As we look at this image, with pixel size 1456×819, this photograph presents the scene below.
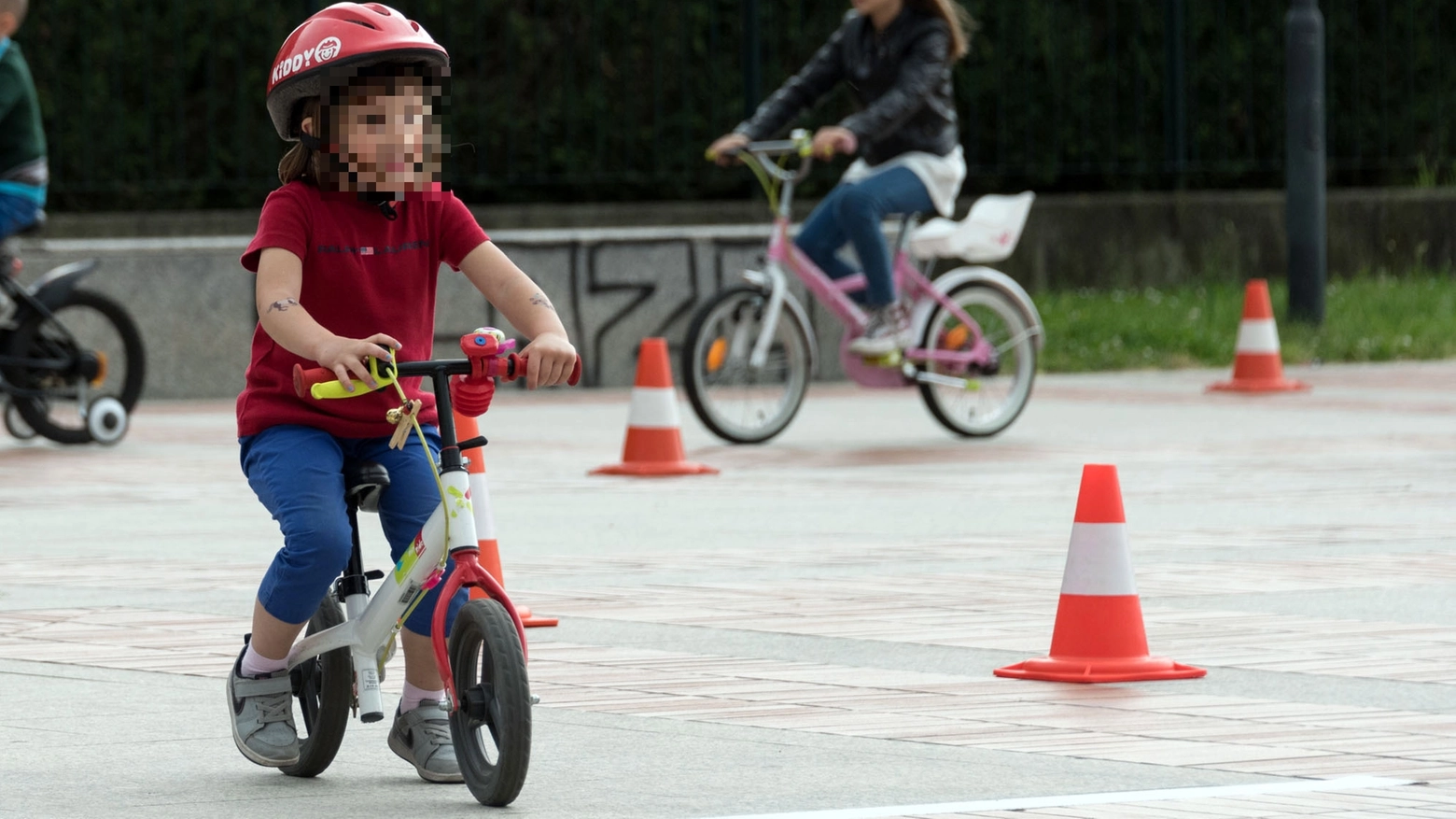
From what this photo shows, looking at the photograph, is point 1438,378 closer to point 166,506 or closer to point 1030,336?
point 1030,336

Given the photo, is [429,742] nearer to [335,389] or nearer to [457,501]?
[457,501]

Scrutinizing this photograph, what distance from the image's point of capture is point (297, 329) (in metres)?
4.31

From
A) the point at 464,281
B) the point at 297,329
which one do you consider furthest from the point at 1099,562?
the point at 464,281

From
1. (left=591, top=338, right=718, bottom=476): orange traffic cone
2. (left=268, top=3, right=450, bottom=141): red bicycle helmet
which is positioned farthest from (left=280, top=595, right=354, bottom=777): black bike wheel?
(left=591, top=338, right=718, bottom=476): orange traffic cone

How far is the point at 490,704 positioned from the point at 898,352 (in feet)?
23.6

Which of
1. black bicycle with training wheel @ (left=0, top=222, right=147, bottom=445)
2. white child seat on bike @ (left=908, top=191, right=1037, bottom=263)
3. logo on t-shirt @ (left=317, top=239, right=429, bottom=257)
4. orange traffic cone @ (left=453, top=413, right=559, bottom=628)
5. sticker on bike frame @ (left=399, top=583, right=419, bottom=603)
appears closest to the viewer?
sticker on bike frame @ (left=399, top=583, right=419, bottom=603)

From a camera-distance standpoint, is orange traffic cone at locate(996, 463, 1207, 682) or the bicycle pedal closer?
orange traffic cone at locate(996, 463, 1207, 682)

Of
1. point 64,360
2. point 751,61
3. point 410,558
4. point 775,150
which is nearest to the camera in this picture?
point 410,558

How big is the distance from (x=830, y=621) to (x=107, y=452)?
18.3 feet

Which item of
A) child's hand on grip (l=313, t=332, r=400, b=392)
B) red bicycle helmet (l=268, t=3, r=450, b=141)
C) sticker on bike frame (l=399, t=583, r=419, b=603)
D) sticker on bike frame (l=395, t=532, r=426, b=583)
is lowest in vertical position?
sticker on bike frame (l=399, t=583, r=419, b=603)

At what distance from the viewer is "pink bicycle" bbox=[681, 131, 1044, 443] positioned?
441 inches

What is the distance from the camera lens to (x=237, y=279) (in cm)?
1439

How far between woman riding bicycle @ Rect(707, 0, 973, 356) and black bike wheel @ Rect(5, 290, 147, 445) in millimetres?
2744

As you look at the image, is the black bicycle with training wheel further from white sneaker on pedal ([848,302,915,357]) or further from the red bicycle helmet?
the red bicycle helmet
